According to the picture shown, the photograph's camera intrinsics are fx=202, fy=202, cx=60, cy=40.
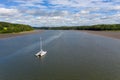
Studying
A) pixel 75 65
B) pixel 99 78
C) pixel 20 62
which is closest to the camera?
pixel 99 78

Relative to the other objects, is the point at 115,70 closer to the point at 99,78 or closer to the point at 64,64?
the point at 99,78

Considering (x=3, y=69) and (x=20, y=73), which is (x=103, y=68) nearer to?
(x=20, y=73)

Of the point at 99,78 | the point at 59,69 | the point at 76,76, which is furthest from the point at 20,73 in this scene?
the point at 99,78

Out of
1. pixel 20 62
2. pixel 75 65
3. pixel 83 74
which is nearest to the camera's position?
pixel 83 74

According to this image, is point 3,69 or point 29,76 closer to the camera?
point 29,76

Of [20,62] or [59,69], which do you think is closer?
[59,69]

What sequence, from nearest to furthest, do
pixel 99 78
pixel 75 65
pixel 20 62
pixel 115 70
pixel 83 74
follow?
1. pixel 99 78
2. pixel 83 74
3. pixel 115 70
4. pixel 75 65
5. pixel 20 62

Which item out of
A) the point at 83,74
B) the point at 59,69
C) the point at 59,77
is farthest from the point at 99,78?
the point at 59,69
